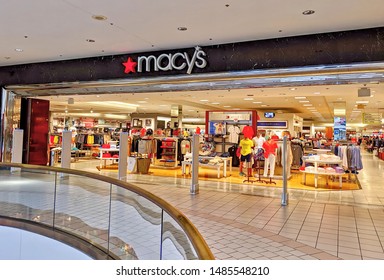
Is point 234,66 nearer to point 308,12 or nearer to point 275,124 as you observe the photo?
point 308,12

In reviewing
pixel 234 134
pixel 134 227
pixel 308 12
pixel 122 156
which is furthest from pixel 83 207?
pixel 234 134

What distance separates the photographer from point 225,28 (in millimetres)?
5715

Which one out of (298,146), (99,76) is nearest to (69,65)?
(99,76)

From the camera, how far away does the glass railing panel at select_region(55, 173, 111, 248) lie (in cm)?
469

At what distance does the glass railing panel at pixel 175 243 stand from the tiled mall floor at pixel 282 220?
1.34m

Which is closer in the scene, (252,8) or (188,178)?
(252,8)

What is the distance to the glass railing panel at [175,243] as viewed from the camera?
1.98 m

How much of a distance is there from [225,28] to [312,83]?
190cm

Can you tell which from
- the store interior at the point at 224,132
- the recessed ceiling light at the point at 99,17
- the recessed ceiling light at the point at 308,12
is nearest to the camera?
the recessed ceiling light at the point at 308,12

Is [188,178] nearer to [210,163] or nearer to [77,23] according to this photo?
[210,163]

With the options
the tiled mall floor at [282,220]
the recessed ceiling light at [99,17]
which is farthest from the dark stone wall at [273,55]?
the tiled mall floor at [282,220]

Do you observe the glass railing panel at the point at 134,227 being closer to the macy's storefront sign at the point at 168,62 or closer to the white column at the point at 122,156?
the macy's storefront sign at the point at 168,62

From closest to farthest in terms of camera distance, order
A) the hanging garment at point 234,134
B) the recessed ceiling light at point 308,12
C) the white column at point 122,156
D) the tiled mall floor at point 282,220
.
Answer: the tiled mall floor at point 282,220, the recessed ceiling light at point 308,12, the white column at point 122,156, the hanging garment at point 234,134

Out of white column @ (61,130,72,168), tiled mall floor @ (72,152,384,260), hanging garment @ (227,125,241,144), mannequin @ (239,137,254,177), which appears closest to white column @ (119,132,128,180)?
tiled mall floor @ (72,152,384,260)
